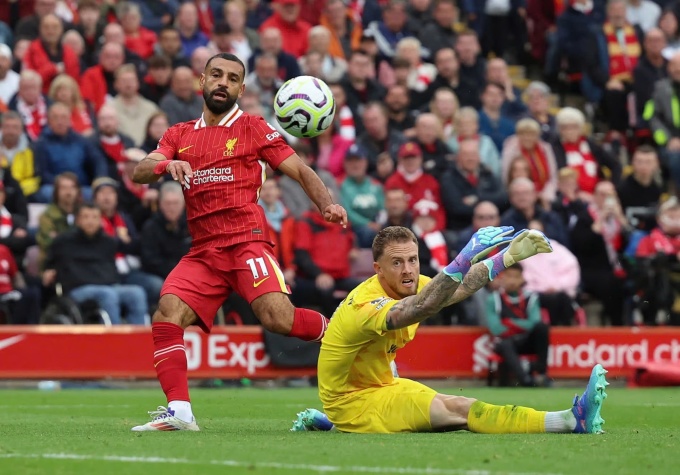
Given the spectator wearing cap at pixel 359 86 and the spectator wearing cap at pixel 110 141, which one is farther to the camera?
the spectator wearing cap at pixel 359 86

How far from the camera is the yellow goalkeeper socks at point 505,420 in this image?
867 centimetres

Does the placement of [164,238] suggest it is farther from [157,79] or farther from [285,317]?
[285,317]

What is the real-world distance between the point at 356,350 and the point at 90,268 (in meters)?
8.03

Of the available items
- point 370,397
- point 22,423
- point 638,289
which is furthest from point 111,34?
point 370,397

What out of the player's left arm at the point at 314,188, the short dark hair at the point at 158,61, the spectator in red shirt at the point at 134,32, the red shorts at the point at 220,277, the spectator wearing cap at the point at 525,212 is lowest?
the red shorts at the point at 220,277

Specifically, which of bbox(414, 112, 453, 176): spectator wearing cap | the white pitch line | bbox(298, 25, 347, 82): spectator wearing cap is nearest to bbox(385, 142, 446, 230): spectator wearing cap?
bbox(414, 112, 453, 176): spectator wearing cap

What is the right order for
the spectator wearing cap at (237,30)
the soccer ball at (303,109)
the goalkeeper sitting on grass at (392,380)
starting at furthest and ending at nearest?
the spectator wearing cap at (237,30) < the soccer ball at (303,109) < the goalkeeper sitting on grass at (392,380)

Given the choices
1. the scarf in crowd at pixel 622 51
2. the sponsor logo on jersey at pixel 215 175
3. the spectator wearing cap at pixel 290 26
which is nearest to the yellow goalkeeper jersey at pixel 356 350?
the sponsor logo on jersey at pixel 215 175

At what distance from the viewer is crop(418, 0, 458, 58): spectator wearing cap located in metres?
21.7

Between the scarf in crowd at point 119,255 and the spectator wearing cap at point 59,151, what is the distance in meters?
0.48

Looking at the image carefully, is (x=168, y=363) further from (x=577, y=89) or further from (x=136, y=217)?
(x=577, y=89)

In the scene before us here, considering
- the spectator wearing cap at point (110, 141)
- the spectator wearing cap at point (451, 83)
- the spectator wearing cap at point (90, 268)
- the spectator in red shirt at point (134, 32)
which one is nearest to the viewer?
the spectator wearing cap at point (90, 268)

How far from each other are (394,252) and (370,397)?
0.97 meters

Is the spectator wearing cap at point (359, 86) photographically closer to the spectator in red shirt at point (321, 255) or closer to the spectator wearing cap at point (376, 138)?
the spectator wearing cap at point (376, 138)
